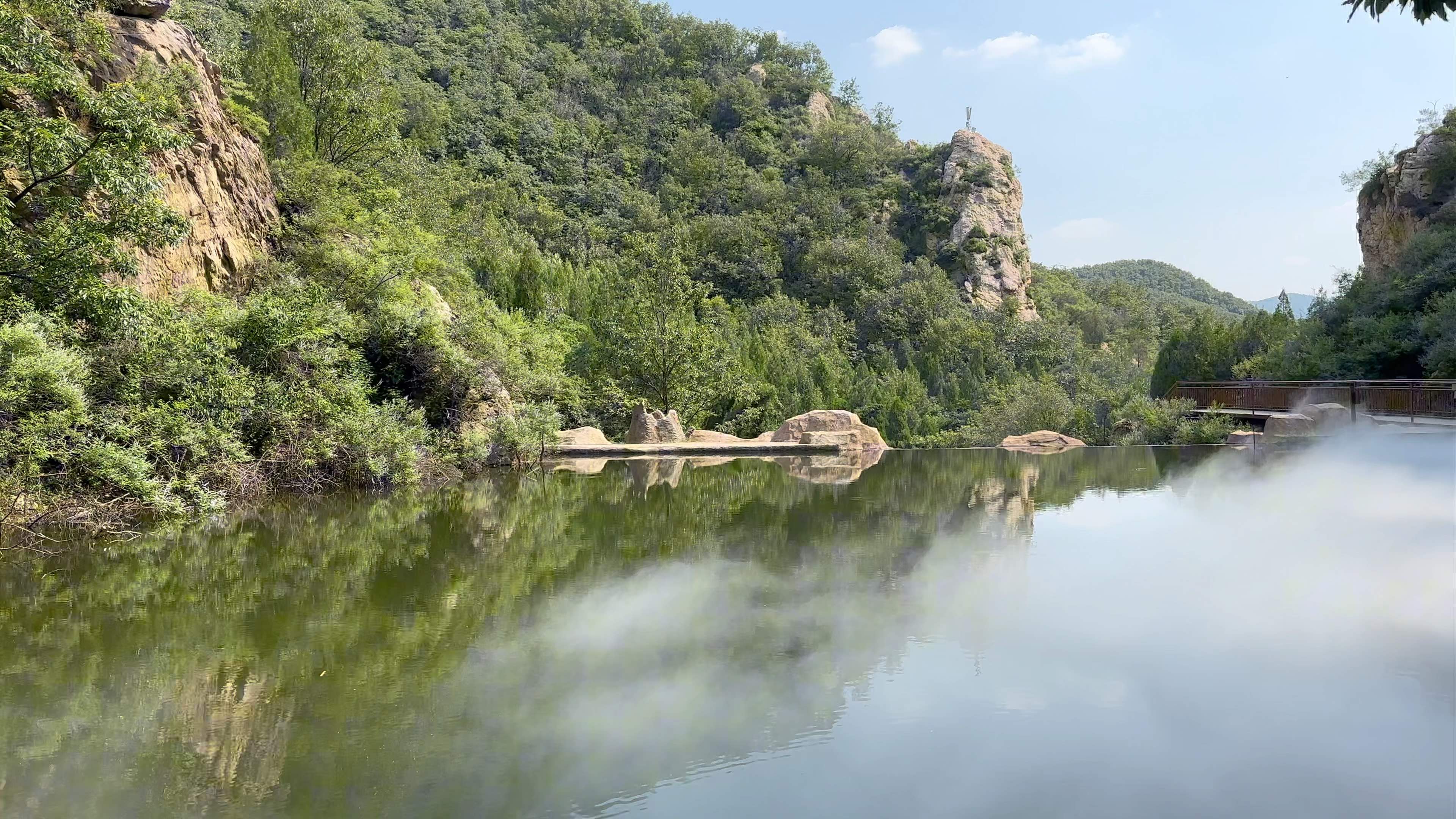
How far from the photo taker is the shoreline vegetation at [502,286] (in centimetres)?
889

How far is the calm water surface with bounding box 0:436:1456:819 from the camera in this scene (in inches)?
109

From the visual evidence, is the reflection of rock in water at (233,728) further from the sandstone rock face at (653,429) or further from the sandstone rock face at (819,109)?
the sandstone rock face at (819,109)

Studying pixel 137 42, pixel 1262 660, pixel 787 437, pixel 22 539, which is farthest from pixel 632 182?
pixel 1262 660

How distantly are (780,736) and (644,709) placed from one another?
1.77 ft

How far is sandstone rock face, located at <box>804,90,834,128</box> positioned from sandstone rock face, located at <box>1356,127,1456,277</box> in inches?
1387

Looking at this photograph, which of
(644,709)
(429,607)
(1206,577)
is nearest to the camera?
(644,709)

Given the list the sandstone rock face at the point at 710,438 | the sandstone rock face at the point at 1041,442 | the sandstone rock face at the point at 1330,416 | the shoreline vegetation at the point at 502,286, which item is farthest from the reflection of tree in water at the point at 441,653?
the sandstone rock face at the point at 1330,416

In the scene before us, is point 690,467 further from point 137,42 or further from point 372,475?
point 137,42

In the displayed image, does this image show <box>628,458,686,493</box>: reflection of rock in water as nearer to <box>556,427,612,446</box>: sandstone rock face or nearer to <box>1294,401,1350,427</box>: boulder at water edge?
<box>556,427,612,446</box>: sandstone rock face

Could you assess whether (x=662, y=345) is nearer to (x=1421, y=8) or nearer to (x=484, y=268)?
(x=484, y=268)

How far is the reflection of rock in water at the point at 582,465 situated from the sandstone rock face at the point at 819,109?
46617mm

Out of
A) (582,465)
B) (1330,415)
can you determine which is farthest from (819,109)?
(582,465)

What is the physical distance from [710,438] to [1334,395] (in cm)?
1240

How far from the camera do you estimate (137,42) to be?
13141 mm
